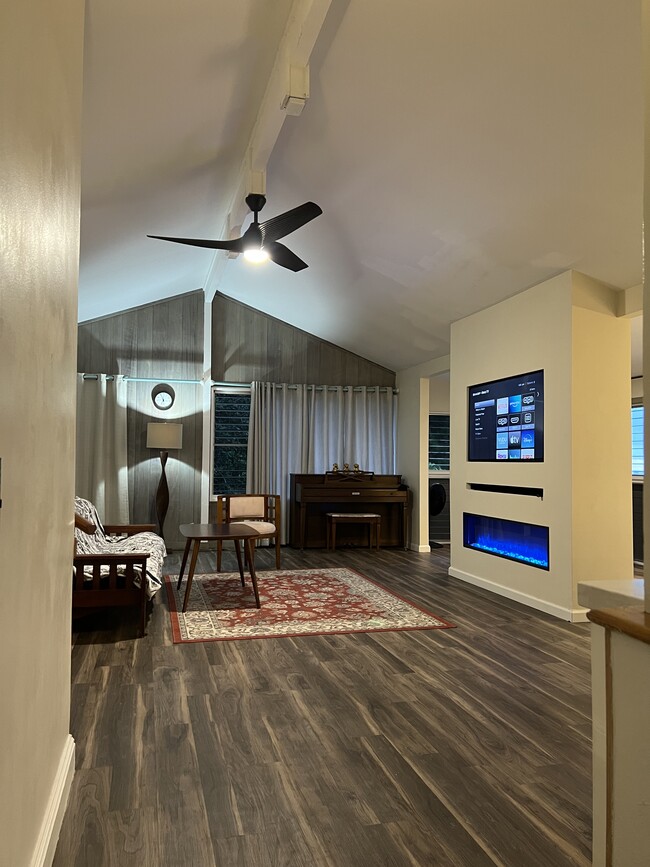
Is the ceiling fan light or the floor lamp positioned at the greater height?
the ceiling fan light

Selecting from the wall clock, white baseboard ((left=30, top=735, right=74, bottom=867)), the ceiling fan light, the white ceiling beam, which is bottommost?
white baseboard ((left=30, top=735, right=74, bottom=867))

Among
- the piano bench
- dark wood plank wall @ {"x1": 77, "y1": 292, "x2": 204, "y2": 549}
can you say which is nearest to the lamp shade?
dark wood plank wall @ {"x1": 77, "y1": 292, "x2": 204, "y2": 549}

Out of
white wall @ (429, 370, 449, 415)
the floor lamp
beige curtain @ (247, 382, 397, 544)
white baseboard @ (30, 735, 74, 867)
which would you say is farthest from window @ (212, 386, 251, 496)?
white baseboard @ (30, 735, 74, 867)

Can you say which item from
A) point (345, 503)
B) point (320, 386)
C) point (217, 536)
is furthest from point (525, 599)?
point (320, 386)

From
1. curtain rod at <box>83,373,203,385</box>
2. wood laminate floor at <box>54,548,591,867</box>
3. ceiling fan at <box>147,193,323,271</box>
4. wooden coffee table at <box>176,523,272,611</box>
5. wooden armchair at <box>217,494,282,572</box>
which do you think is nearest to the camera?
wood laminate floor at <box>54,548,591,867</box>

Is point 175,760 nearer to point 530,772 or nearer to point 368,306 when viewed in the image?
point 530,772

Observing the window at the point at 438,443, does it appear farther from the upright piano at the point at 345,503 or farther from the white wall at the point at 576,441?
the white wall at the point at 576,441

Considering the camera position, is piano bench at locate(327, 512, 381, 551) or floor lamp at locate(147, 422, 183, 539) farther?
piano bench at locate(327, 512, 381, 551)

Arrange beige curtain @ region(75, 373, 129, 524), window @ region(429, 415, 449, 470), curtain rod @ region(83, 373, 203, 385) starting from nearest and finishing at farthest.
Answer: beige curtain @ region(75, 373, 129, 524) < curtain rod @ region(83, 373, 203, 385) < window @ region(429, 415, 449, 470)

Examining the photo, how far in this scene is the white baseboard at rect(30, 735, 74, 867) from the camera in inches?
63.9

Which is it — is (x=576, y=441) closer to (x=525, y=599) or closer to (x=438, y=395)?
(x=525, y=599)

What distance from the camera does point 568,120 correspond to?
3.39m

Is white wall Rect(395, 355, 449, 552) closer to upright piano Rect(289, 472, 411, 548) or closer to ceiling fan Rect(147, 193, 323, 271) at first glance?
upright piano Rect(289, 472, 411, 548)

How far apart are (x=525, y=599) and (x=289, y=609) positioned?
1.87 m
